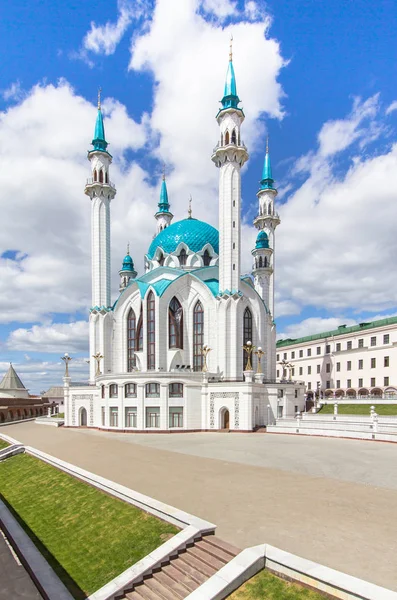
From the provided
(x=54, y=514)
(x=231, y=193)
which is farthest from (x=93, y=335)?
(x=54, y=514)

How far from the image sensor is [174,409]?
1344 inches

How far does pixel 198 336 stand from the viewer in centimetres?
4075

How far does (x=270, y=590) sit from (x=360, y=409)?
38.4m

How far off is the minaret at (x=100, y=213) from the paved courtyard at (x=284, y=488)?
23279mm

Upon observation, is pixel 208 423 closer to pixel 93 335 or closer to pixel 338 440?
pixel 338 440

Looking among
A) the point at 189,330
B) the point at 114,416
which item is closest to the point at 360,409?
the point at 189,330

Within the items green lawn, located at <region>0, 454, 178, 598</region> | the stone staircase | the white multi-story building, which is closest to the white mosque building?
the white multi-story building

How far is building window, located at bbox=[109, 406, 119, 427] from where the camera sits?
3584cm

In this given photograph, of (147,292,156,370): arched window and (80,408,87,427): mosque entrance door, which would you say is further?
(80,408,87,427): mosque entrance door

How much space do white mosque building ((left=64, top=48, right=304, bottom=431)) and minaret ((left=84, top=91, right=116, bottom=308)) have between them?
12 cm

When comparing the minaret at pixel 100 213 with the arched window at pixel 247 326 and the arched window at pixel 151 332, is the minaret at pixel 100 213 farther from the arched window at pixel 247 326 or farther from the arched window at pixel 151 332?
the arched window at pixel 247 326

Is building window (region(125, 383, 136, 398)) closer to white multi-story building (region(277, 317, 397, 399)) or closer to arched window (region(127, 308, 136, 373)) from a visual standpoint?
arched window (region(127, 308, 136, 373))

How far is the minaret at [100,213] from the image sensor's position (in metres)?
46.4

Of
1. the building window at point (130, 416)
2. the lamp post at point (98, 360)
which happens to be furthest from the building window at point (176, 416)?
the lamp post at point (98, 360)
